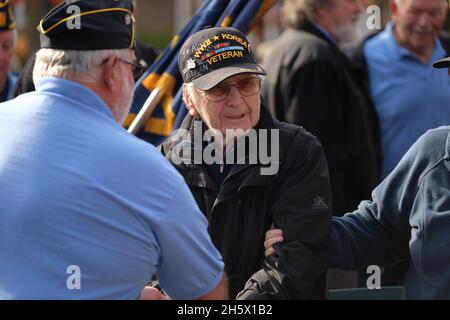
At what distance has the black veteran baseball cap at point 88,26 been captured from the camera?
2938 millimetres

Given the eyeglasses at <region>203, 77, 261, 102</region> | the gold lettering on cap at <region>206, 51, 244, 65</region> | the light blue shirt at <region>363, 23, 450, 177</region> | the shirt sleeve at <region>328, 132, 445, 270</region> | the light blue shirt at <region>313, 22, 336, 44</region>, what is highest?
the gold lettering on cap at <region>206, 51, 244, 65</region>

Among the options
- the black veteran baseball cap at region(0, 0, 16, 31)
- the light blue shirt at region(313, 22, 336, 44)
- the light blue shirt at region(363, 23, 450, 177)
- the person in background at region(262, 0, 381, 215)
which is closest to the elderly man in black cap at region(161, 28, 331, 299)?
the person in background at region(262, 0, 381, 215)

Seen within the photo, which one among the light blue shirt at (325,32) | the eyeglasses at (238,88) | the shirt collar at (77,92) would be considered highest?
the shirt collar at (77,92)

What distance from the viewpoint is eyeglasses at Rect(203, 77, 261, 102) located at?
3723mm

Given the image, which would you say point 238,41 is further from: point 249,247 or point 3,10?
point 3,10

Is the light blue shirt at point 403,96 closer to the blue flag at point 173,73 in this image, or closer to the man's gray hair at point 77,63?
the blue flag at point 173,73

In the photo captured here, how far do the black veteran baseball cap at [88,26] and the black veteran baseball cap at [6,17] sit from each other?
8.82 ft

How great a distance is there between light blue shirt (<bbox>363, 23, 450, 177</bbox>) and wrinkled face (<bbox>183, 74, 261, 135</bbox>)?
270 centimetres

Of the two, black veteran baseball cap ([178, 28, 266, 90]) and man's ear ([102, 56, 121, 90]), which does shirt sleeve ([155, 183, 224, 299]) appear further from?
black veteran baseball cap ([178, 28, 266, 90])

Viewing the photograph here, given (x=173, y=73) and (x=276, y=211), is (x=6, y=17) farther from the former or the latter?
(x=276, y=211)

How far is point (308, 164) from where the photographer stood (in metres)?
3.62

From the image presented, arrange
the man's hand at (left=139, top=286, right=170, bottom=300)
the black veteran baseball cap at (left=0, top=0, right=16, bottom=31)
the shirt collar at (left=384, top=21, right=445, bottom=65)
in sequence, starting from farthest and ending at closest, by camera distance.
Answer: the shirt collar at (left=384, top=21, right=445, bottom=65)
the black veteran baseball cap at (left=0, top=0, right=16, bottom=31)
the man's hand at (left=139, top=286, right=170, bottom=300)

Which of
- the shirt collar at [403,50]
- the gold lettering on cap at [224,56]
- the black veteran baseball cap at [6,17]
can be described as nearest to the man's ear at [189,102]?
the gold lettering on cap at [224,56]
